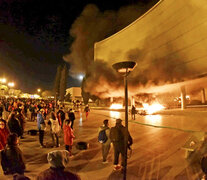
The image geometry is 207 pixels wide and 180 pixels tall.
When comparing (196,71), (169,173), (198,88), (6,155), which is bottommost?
(169,173)

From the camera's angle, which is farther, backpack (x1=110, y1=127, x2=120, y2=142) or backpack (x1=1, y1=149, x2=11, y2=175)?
backpack (x1=110, y1=127, x2=120, y2=142)

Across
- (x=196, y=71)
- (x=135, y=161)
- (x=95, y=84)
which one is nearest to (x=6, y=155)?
(x=135, y=161)

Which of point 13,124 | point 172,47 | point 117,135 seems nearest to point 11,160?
point 117,135

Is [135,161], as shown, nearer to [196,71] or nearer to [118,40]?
[196,71]

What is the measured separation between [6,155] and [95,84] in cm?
3177

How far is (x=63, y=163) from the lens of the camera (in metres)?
1.67

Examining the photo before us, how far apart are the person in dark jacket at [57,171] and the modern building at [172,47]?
18.1 meters

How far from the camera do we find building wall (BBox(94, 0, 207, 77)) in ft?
56.4

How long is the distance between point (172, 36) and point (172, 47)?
129 cm

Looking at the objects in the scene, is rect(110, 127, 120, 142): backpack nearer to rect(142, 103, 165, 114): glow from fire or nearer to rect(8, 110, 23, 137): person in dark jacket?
rect(8, 110, 23, 137): person in dark jacket

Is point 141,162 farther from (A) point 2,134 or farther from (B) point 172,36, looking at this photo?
(B) point 172,36

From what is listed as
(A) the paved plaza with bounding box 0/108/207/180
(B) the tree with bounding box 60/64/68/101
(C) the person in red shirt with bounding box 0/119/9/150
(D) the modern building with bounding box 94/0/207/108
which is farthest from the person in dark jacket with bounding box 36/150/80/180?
(B) the tree with bounding box 60/64/68/101

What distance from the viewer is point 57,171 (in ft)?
5.37

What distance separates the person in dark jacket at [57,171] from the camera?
160 centimetres
